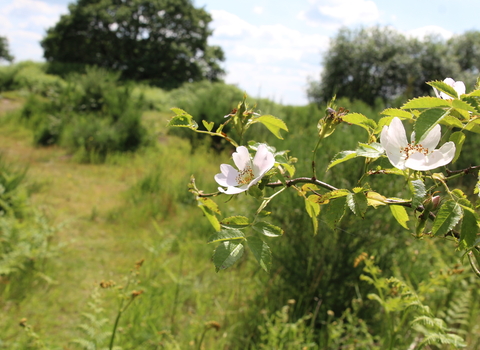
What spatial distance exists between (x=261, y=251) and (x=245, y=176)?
12cm

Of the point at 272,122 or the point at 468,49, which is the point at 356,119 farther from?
the point at 468,49

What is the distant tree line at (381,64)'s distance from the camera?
56.7 feet

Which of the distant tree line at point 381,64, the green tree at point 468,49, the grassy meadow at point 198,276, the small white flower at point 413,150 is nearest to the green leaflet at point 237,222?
the small white flower at point 413,150

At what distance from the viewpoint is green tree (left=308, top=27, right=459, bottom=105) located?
56.7 ft

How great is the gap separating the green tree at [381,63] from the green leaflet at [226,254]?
57.2ft

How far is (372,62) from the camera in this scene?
17.9 meters

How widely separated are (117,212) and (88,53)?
17.8 meters

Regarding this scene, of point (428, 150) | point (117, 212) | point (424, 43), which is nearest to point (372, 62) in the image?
point (424, 43)

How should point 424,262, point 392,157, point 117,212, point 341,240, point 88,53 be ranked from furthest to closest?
point 88,53 < point 117,212 < point 424,262 < point 341,240 < point 392,157

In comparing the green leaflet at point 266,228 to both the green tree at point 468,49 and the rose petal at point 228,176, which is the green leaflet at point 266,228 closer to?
the rose petal at point 228,176

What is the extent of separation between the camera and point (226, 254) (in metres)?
0.56

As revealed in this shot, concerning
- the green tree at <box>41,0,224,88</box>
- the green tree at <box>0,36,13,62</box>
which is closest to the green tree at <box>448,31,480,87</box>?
the green tree at <box>41,0,224,88</box>

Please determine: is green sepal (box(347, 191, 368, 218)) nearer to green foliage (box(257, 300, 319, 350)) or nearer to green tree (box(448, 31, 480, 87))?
green foliage (box(257, 300, 319, 350))

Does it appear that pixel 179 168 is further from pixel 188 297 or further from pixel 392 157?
pixel 392 157
